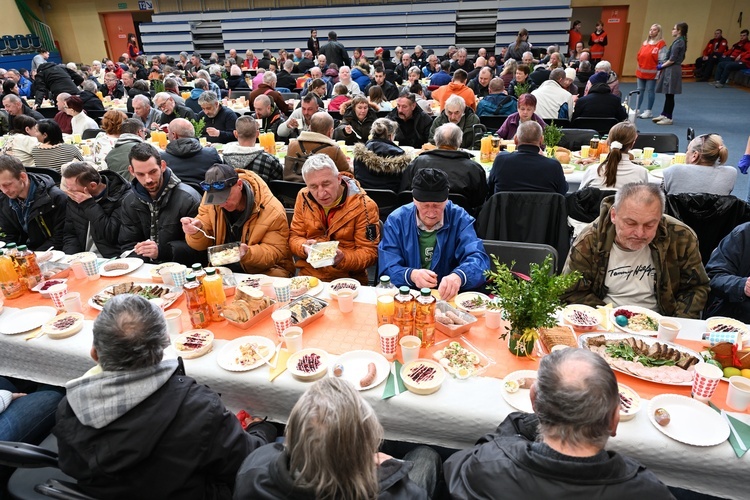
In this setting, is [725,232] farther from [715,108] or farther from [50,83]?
[50,83]

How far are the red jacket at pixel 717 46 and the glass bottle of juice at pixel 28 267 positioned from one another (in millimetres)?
19534

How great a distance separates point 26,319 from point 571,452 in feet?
10.1

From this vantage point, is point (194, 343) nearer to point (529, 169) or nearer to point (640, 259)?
point (640, 259)

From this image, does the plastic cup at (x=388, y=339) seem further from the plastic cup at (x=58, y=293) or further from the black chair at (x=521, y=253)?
the plastic cup at (x=58, y=293)

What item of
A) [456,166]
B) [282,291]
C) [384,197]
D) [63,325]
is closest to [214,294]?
[282,291]

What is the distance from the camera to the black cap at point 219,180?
10.8 ft

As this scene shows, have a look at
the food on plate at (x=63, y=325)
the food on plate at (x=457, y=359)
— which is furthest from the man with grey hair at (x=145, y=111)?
the food on plate at (x=457, y=359)

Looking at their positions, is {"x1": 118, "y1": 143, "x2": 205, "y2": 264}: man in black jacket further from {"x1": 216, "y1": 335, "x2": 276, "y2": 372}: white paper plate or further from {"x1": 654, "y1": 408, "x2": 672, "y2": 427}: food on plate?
{"x1": 654, "y1": 408, "x2": 672, "y2": 427}: food on plate

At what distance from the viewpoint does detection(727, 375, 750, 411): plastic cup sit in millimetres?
1907

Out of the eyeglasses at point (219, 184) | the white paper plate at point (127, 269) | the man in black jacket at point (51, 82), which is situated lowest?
the white paper plate at point (127, 269)

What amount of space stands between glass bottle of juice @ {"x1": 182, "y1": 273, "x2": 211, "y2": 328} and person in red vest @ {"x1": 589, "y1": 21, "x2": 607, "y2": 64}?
57.0ft

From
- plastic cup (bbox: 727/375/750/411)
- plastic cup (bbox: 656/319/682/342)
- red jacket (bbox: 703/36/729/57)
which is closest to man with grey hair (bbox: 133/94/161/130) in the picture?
plastic cup (bbox: 656/319/682/342)

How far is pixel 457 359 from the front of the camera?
7.51 ft

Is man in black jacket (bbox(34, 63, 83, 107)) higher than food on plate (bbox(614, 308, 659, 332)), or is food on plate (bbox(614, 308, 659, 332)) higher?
man in black jacket (bbox(34, 63, 83, 107))
